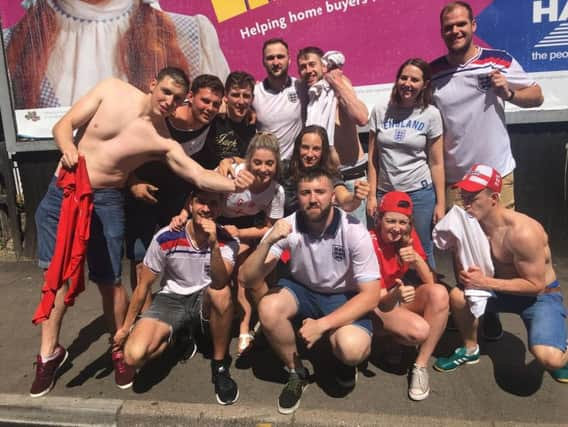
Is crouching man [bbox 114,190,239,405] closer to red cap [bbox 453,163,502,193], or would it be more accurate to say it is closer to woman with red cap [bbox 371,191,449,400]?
woman with red cap [bbox 371,191,449,400]

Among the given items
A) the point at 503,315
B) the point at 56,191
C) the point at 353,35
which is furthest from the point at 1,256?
the point at 503,315

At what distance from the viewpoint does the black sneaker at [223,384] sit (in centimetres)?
293

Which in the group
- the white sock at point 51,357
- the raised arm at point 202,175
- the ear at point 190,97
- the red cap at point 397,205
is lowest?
the white sock at point 51,357

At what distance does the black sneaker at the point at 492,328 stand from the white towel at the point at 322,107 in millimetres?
1765

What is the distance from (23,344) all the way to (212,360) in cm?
161

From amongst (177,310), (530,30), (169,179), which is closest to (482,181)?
(177,310)

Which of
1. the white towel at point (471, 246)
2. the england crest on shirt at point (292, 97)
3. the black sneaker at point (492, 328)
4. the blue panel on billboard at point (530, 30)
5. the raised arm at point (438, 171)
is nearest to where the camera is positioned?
the white towel at point (471, 246)

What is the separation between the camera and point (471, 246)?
3008 mm

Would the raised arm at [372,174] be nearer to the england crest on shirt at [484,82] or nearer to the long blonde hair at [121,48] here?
the england crest on shirt at [484,82]

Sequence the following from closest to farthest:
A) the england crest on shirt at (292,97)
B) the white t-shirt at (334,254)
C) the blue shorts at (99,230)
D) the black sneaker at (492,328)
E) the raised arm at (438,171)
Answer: the white t-shirt at (334,254), the blue shorts at (99,230), the raised arm at (438,171), the black sneaker at (492,328), the england crest on shirt at (292,97)

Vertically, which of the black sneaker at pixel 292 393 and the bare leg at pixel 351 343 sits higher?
the bare leg at pixel 351 343

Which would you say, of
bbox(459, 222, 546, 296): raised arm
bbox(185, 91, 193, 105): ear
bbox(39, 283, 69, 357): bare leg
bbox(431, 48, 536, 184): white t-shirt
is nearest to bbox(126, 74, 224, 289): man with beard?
bbox(185, 91, 193, 105): ear

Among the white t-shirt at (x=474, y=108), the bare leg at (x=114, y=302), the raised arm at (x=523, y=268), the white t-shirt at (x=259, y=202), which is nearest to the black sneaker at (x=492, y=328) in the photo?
the raised arm at (x=523, y=268)

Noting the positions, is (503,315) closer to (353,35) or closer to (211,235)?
(211,235)
